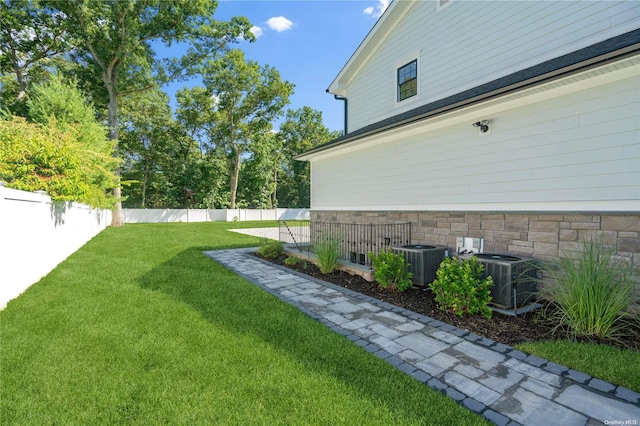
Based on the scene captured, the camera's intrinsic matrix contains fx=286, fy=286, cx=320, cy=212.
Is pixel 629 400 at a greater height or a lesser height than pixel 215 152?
lesser

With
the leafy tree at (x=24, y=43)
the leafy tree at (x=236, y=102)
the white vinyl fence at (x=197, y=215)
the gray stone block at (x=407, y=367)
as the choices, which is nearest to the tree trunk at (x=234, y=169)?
the leafy tree at (x=236, y=102)

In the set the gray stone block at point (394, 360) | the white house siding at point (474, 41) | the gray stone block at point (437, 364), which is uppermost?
the white house siding at point (474, 41)

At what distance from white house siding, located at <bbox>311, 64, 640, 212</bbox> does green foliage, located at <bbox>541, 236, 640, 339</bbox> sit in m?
0.78

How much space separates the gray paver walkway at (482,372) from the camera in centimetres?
213

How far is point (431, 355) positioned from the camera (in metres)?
2.97

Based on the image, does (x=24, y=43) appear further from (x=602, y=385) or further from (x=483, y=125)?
(x=602, y=385)

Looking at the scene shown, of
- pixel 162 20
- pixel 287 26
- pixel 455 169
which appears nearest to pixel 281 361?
pixel 455 169

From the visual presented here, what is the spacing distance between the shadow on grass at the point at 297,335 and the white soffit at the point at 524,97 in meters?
4.23

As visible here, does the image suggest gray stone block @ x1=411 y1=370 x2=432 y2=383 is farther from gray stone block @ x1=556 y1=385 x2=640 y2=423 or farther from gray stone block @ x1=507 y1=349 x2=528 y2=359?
gray stone block @ x1=507 y1=349 x2=528 y2=359

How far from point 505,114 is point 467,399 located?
4493mm

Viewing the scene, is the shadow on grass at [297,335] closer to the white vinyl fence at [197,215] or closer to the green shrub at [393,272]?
Answer: the green shrub at [393,272]

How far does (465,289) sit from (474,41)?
576 cm

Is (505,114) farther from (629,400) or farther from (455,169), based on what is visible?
(629,400)

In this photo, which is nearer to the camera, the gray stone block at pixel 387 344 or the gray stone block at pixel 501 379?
the gray stone block at pixel 501 379
